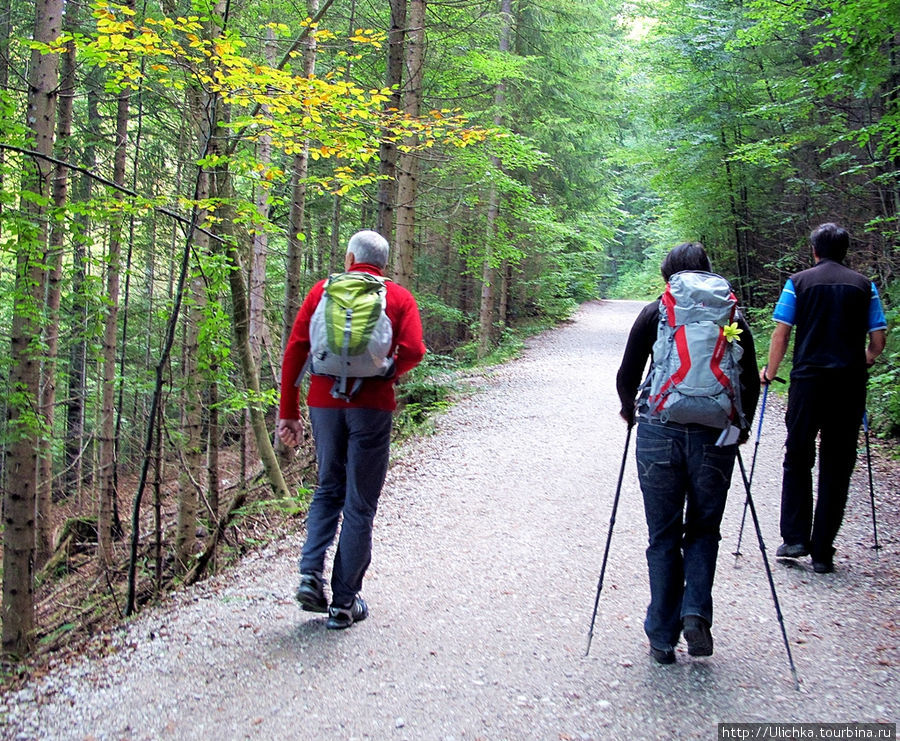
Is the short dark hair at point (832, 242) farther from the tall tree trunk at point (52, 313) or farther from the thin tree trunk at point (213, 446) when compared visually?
the tall tree trunk at point (52, 313)

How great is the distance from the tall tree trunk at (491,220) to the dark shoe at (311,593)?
441 inches

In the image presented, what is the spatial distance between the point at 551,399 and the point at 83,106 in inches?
380

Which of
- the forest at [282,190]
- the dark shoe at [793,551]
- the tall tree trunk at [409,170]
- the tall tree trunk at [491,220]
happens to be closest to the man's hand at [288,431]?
the forest at [282,190]

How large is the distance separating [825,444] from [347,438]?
10.7ft

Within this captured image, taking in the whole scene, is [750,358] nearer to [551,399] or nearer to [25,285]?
[25,285]

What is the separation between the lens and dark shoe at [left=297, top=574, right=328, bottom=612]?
12.8 ft

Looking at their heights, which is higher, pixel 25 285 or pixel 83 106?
pixel 83 106

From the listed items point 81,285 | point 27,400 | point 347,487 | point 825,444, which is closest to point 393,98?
point 81,285

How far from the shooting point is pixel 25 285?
5438 millimetres

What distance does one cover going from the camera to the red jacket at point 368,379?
3723mm

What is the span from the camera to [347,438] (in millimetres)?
3801

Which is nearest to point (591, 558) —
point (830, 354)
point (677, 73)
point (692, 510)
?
point (692, 510)

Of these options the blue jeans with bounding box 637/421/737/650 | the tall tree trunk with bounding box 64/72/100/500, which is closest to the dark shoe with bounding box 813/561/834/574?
the blue jeans with bounding box 637/421/737/650

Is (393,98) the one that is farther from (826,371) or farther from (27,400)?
(826,371)
